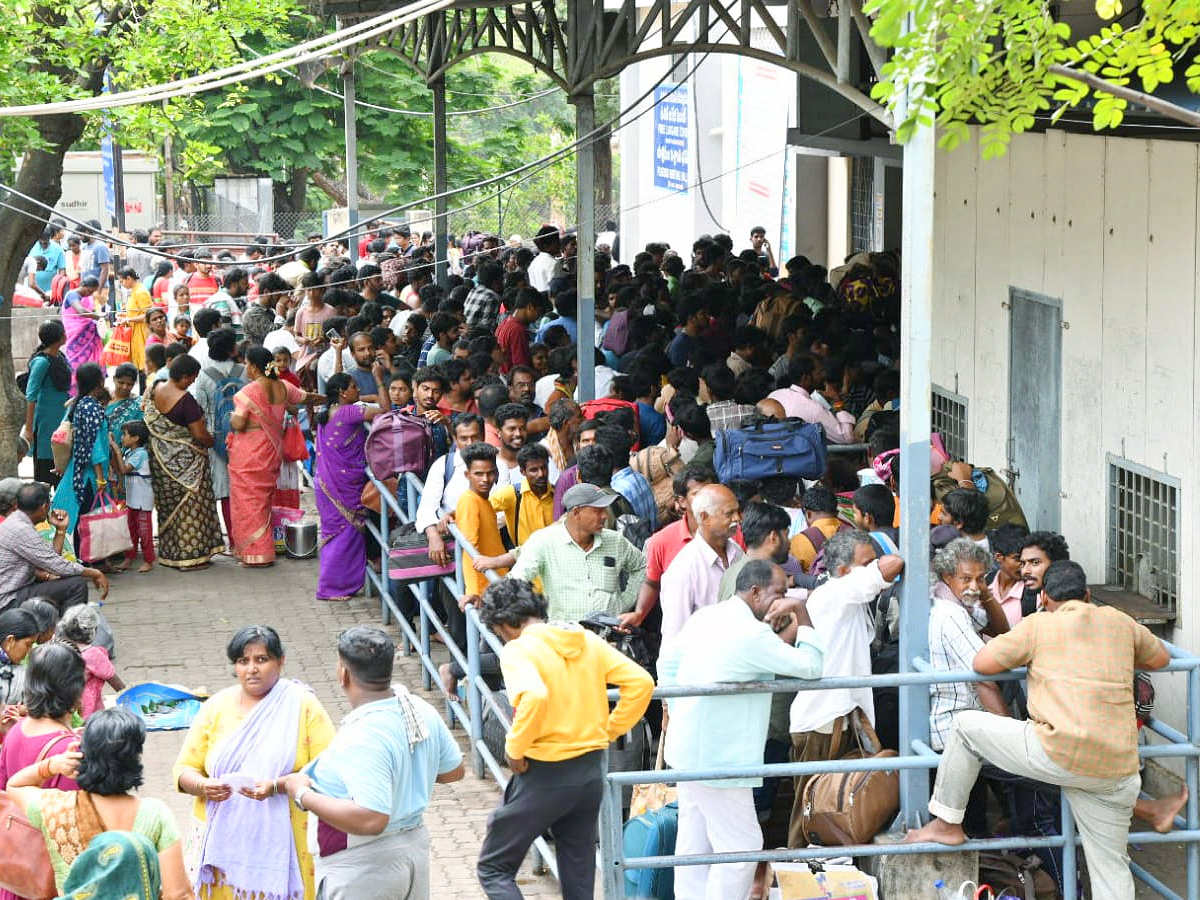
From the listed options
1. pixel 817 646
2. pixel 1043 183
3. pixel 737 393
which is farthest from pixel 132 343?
pixel 817 646

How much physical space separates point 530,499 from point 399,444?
168 centimetres

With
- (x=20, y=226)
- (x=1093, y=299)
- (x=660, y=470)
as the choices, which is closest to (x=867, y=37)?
(x=1093, y=299)

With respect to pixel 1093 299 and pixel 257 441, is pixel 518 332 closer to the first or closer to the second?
pixel 257 441

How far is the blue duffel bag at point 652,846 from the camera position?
662 centimetres

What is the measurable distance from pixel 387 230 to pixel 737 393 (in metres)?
16.1

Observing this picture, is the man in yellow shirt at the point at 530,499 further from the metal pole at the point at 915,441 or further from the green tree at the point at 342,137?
the green tree at the point at 342,137

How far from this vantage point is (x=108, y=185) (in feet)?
81.8

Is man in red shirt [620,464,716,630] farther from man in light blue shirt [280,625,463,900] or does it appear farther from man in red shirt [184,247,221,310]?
man in red shirt [184,247,221,310]

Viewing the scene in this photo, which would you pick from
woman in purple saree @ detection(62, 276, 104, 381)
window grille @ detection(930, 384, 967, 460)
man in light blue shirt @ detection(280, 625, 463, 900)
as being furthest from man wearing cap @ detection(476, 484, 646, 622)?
woman in purple saree @ detection(62, 276, 104, 381)

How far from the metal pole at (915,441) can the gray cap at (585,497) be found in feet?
4.40

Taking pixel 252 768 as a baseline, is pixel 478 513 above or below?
above

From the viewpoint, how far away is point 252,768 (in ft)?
17.9

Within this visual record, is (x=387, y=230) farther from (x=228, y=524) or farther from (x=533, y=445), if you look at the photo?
(x=533, y=445)

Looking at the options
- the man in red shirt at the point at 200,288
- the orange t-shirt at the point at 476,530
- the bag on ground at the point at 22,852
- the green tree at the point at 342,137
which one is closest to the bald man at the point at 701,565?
the orange t-shirt at the point at 476,530
